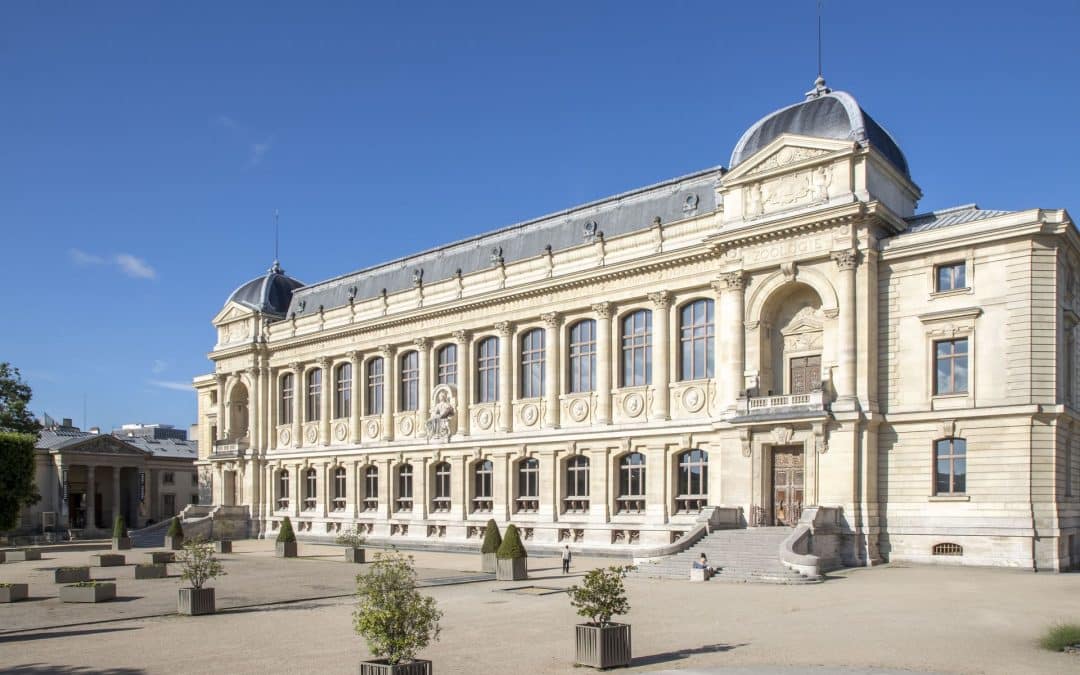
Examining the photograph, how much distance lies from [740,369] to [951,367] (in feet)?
28.2

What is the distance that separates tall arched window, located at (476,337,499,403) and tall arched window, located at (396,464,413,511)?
7848 millimetres

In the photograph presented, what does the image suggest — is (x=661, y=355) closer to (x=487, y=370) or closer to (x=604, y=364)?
(x=604, y=364)

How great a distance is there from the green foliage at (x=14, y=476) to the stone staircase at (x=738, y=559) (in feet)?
127

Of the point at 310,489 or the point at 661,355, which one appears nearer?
the point at 661,355

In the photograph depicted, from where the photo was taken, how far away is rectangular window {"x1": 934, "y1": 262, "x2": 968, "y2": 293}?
3862 cm

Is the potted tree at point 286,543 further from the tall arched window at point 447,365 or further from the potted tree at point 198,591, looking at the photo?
the potted tree at point 198,591

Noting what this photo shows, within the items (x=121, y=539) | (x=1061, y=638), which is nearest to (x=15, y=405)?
(x=121, y=539)

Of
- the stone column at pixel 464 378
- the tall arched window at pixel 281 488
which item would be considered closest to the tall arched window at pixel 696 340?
the stone column at pixel 464 378

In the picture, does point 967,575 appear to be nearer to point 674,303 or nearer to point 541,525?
point 674,303

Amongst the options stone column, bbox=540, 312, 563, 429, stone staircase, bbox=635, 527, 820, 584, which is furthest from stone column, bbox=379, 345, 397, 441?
stone staircase, bbox=635, 527, 820, 584

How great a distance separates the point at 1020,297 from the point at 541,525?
86.7ft

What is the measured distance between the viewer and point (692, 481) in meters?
46.4

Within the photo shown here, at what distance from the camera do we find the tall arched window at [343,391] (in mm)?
67625

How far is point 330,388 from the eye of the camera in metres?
68.5
